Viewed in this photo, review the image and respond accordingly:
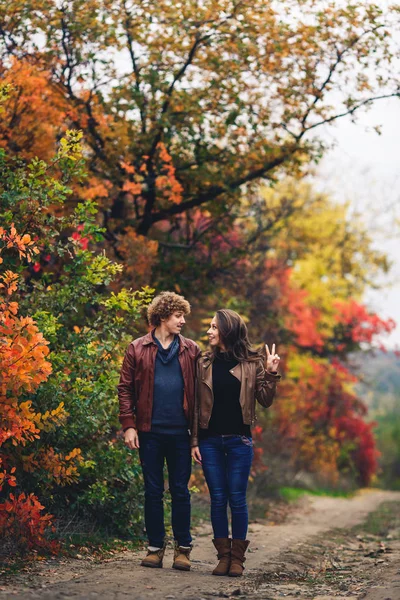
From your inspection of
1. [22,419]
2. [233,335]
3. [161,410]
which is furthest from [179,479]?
[22,419]

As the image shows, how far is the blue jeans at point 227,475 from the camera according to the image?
7.28m

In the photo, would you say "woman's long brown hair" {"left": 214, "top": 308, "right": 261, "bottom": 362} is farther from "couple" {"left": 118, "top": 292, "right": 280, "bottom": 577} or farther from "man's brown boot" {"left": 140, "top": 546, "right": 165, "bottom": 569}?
"man's brown boot" {"left": 140, "top": 546, "right": 165, "bottom": 569}

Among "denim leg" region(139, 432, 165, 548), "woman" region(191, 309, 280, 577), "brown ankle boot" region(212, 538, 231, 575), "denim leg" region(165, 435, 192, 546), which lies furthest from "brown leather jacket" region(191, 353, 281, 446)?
"brown ankle boot" region(212, 538, 231, 575)

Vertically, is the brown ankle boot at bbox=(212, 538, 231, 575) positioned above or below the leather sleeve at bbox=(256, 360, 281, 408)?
below

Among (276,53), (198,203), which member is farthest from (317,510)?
(276,53)

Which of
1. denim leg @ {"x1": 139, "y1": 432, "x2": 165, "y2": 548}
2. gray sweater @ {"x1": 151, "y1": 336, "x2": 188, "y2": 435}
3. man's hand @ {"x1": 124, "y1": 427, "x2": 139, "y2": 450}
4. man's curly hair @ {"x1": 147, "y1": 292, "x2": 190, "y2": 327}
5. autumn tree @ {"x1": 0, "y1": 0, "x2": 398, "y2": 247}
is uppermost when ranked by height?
autumn tree @ {"x1": 0, "y1": 0, "x2": 398, "y2": 247}

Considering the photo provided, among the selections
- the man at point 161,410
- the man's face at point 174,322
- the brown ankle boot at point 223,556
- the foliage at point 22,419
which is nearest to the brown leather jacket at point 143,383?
the man at point 161,410

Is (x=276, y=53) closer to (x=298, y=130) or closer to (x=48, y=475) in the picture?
(x=298, y=130)

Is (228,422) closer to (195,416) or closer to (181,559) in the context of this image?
(195,416)

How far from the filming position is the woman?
7277 mm

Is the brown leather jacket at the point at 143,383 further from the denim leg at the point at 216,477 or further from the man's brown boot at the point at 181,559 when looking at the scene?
the man's brown boot at the point at 181,559

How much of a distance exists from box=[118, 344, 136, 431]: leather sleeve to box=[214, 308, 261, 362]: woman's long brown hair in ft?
2.56

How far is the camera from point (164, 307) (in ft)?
24.5

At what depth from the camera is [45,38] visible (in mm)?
13062
